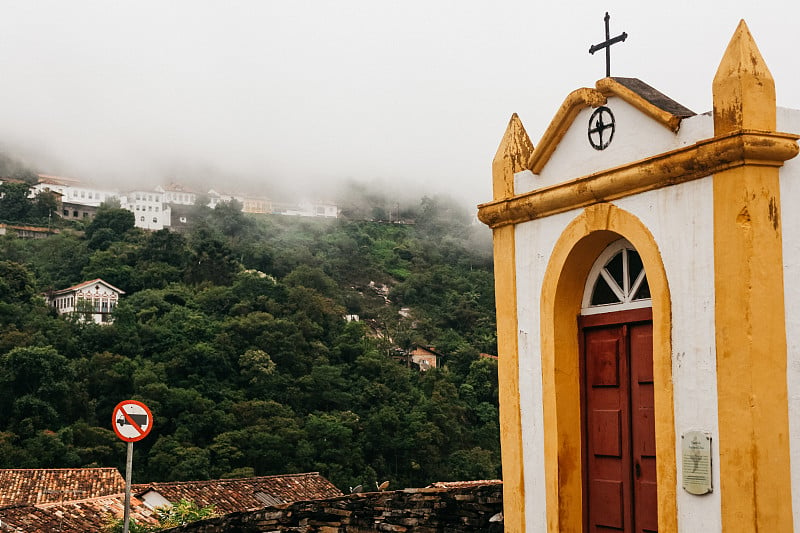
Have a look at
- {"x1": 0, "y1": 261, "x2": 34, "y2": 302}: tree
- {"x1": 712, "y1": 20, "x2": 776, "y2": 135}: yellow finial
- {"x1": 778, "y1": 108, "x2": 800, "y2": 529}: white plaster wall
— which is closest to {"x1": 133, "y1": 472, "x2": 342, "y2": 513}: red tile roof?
{"x1": 778, "y1": 108, "x2": 800, "y2": 529}: white plaster wall

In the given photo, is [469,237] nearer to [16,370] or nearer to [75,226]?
[75,226]

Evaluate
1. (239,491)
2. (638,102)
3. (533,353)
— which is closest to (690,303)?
(638,102)

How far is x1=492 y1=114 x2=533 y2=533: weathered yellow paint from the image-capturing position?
242 inches

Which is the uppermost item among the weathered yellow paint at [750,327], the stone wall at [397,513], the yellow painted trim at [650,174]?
the yellow painted trim at [650,174]

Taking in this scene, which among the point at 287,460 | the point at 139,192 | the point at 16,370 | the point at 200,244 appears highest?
the point at 139,192

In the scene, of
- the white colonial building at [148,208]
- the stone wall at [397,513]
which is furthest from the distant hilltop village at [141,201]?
the stone wall at [397,513]

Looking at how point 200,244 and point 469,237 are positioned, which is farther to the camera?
point 469,237

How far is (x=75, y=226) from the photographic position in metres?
110

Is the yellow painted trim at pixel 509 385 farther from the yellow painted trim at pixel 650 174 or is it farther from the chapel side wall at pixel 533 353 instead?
the yellow painted trim at pixel 650 174

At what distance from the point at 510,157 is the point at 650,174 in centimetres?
136

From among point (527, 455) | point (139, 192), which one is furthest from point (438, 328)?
point (527, 455)

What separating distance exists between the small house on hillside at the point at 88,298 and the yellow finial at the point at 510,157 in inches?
2836

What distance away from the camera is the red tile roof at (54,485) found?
28984 millimetres

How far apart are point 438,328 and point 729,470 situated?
78.6 metres
